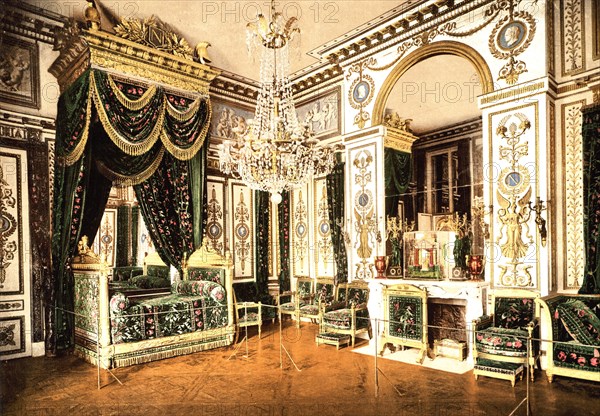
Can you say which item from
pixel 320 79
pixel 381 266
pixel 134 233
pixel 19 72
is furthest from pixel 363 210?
pixel 19 72

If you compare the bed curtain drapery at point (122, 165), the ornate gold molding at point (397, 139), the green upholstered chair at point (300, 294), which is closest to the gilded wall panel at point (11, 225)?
the bed curtain drapery at point (122, 165)

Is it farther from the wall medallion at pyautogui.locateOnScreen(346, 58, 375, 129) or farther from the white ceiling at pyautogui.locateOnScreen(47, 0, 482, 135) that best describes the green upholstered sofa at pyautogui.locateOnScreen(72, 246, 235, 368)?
the white ceiling at pyautogui.locateOnScreen(47, 0, 482, 135)

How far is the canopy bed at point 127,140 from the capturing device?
5.33 m

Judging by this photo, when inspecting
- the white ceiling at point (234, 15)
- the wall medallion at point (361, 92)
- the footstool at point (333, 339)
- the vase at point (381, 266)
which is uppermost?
the white ceiling at point (234, 15)

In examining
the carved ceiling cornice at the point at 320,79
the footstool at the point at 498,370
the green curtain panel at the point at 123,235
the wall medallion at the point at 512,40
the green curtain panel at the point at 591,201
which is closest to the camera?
the footstool at the point at 498,370

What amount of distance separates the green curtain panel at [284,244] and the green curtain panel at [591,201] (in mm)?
5011

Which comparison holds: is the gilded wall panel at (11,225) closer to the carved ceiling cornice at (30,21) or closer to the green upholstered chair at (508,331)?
the carved ceiling cornice at (30,21)

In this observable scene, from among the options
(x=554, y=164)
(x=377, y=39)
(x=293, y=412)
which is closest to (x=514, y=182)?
(x=554, y=164)

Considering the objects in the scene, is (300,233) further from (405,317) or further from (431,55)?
(431,55)

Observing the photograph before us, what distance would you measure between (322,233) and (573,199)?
405cm

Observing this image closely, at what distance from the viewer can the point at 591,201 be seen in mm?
4305

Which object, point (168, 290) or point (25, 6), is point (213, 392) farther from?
point (25, 6)

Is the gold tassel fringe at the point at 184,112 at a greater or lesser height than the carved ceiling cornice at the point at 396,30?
lesser

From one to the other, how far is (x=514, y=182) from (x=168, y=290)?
217 inches
